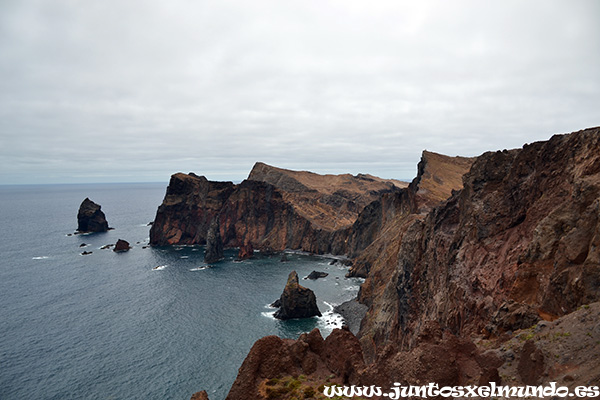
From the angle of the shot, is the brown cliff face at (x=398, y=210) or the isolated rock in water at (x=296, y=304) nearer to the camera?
the isolated rock in water at (x=296, y=304)

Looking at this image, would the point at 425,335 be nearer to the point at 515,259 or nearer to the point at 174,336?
the point at 515,259

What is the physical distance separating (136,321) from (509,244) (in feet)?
251

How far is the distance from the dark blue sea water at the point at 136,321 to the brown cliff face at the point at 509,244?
3036 cm

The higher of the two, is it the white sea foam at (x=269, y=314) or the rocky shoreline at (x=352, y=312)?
the rocky shoreline at (x=352, y=312)

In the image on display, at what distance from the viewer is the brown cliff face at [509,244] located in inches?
934

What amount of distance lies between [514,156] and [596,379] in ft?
95.0

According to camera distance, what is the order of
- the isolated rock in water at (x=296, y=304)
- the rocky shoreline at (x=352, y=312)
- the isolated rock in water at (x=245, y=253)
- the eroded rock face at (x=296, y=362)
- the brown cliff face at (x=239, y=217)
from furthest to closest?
the brown cliff face at (x=239, y=217), the isolated rock in water at (x=245, y=253), the isolated rock in water at (x=296, y=304), the rocky shoreline at (x=352, y=312), the eroded rock face at (x=296, y=362)

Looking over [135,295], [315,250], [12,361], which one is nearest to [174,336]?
[12,361]

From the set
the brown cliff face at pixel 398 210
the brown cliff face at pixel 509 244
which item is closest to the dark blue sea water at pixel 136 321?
the brown cliff face at pixel 398 210

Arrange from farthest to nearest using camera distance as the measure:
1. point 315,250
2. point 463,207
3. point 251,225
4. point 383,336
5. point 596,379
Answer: point 251,225 → point 315,250 → point 383,336 → point 463,207 → point 596,379

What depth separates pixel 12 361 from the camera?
63562 mm

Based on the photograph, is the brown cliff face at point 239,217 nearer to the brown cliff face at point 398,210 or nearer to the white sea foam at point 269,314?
the brown cliff face at point 398,210

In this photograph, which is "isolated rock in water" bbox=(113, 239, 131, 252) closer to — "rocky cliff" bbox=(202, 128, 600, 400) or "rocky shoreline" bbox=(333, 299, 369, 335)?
"rocky shoreline" bbox=(333, 299, 369, 335)

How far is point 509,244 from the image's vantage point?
3428 centimetres
